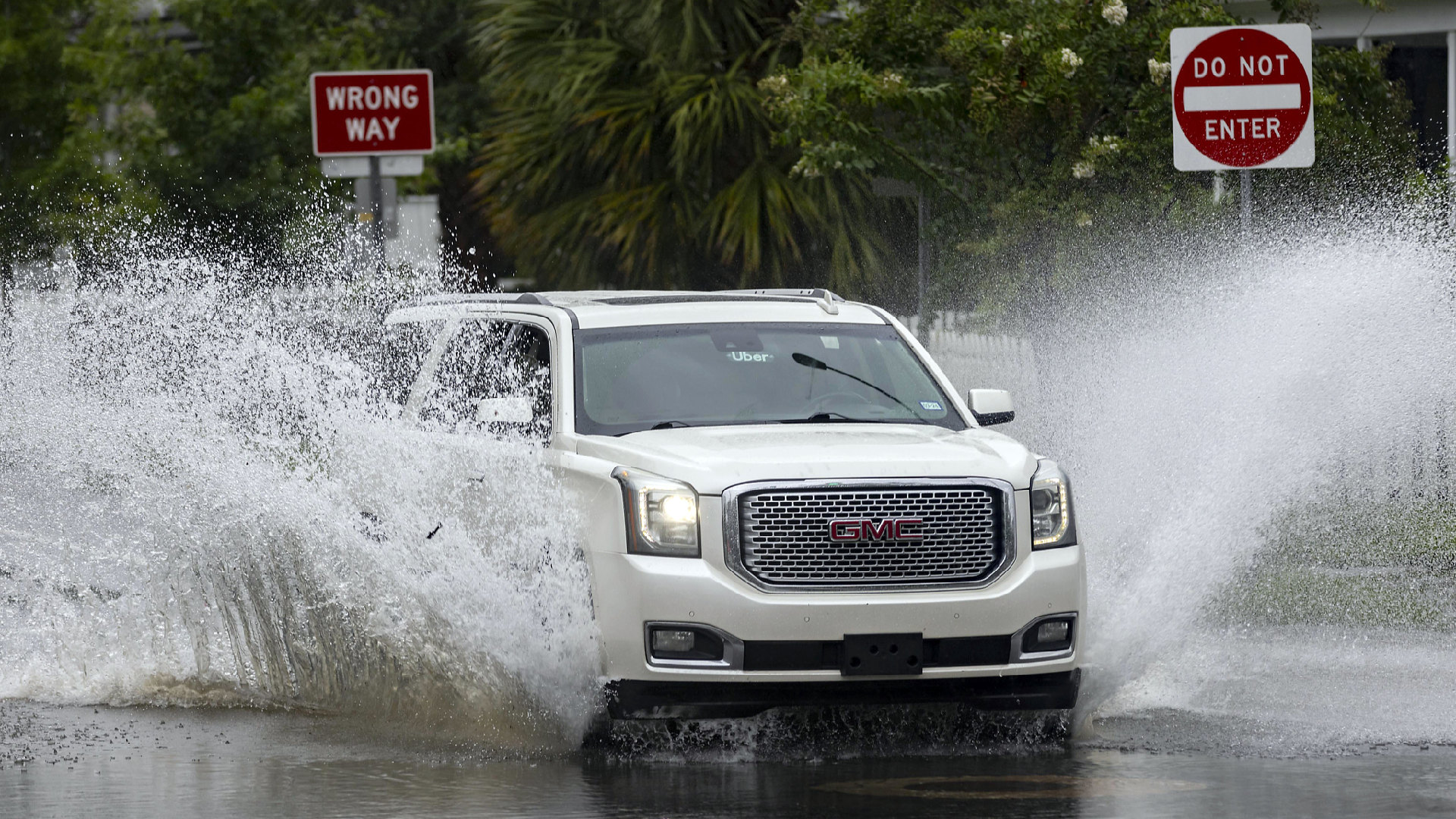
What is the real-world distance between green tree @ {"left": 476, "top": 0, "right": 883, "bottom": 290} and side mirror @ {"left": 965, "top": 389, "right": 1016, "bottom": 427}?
9833 millimetres

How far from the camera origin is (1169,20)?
1620 centimetres

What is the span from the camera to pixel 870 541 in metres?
7.53

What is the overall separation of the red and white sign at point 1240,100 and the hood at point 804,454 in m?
4.07

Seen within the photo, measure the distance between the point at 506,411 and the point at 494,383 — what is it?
3.13 ft

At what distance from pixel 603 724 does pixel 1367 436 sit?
6.67m

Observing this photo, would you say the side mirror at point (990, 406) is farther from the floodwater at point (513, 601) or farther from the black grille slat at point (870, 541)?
the black grille slat at point (870, 541)

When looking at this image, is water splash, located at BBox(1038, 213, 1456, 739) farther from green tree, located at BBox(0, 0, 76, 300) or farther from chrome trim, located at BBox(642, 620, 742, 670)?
green tree, located at BBox(0, 0, 76, 300)

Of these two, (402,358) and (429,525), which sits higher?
(402,358)

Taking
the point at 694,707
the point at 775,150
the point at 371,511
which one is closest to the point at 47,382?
the point at 371,511

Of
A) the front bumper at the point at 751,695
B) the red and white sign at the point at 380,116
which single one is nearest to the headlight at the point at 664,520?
the front bumper at the point at 751,695

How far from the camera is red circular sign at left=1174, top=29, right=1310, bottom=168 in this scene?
11.8 metres

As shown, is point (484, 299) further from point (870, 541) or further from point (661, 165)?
point (661, 165)

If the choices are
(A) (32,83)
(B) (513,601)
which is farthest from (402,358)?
(A) (32,83)

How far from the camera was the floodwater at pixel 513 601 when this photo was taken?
7.22 metres
